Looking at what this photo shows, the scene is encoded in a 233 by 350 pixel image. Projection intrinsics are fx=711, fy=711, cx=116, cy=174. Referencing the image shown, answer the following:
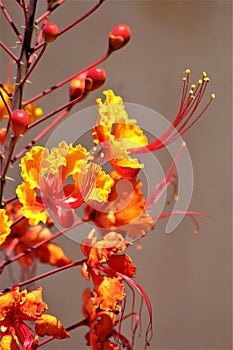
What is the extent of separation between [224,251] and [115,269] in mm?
1679

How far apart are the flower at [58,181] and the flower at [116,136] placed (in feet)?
0.18

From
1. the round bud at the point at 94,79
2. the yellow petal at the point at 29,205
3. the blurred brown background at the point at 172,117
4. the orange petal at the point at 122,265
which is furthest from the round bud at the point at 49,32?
the blurred brown background at the point at 172,117

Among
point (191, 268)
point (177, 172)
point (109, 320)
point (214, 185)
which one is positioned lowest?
point (191, 268)

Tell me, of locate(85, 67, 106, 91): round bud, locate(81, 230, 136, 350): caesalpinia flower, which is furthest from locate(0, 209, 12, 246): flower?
locate(85, 67, 106, 91): round bud

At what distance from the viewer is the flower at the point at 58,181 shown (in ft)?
3.19

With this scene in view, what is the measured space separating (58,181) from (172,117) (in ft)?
5.03

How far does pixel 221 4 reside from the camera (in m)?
2.72

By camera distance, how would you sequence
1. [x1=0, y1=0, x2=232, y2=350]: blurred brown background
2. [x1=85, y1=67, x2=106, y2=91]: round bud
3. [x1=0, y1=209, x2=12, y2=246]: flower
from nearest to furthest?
[x1=0, y1=209, x2=12, y2=246]: flower → [x1=85, y1=67, x2=106, y2=91]: round bud → [x1=0, y1=0, x2=232, y2=350]: blurred brown background

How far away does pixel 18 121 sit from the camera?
965 millimetres

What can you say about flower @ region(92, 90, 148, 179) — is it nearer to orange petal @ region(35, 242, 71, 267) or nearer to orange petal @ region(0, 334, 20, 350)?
orange petal @ region(35, 242, 71, 267)

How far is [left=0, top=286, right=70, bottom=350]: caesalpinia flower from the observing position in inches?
37.6

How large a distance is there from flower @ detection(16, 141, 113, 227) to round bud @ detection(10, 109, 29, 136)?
0.11ft

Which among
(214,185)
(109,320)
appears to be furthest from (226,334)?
(109,320)

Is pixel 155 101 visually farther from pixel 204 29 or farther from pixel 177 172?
pixel 177 172
